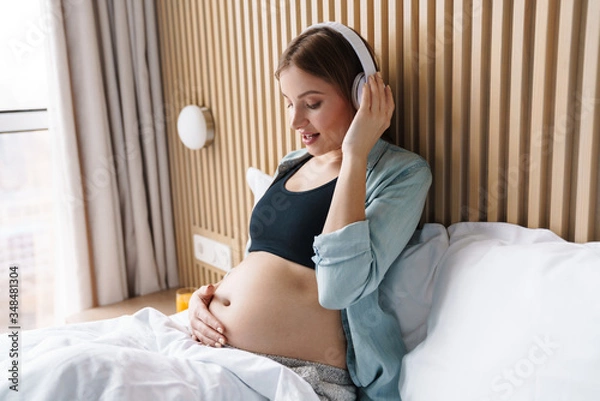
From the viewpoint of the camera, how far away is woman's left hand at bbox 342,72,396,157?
1.19 m

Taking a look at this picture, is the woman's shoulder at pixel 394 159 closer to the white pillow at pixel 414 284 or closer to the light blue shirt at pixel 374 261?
the light blue shirt at pixel 374 261

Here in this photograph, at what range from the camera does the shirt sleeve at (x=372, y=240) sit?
3.68ft

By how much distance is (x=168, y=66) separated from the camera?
220cm

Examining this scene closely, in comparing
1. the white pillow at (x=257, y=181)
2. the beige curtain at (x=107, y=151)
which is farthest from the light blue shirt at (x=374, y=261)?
the beige curtain at (x=107, y=151)

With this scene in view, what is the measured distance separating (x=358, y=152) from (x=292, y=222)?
0.24 meters

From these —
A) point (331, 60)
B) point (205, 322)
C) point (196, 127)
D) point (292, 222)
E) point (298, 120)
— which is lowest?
point (205, 322)

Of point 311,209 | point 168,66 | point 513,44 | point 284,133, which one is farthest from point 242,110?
point 513,44

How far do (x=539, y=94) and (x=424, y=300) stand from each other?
46 cm

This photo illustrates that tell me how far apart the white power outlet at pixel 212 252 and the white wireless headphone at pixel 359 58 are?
943 millimetres

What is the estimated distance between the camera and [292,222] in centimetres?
132

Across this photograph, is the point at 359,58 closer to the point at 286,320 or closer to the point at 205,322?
the point at 286,320

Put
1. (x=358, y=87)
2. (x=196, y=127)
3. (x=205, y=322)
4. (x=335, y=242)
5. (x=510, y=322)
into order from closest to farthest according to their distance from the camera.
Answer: (x=510, y=322)
(x=335, y=242)
(x=358, y=87)
(x=205, y=322)
(x=196, y=127)

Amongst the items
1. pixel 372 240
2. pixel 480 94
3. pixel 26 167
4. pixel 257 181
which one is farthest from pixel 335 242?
pixel 26 167

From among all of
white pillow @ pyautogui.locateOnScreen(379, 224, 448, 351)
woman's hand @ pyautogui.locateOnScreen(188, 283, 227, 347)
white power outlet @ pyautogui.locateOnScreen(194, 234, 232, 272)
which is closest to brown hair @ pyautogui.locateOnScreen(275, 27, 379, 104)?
white pillow @ pyautogui.locateOnScreen(379, 224, 448, 351)
